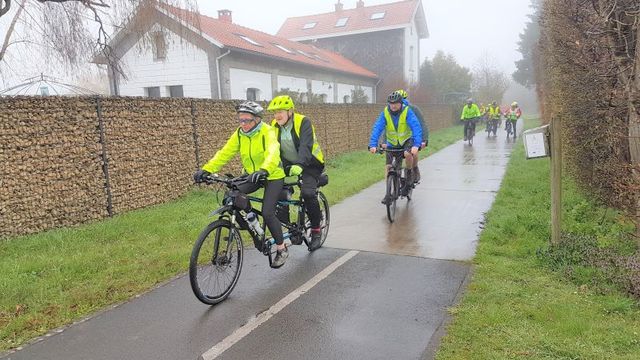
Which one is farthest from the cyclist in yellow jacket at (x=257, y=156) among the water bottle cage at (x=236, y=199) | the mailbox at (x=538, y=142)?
the mailbox at (x=538, y=142)

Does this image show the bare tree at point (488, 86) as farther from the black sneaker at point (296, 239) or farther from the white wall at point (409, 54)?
the black sneaker at point (296, 239)

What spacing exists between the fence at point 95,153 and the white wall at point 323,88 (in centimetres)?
1777

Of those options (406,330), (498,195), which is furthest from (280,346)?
(498,195)

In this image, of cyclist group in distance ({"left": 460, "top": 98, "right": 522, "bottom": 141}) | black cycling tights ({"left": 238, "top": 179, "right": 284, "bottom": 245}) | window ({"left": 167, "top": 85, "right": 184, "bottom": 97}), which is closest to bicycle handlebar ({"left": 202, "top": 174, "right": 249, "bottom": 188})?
black cycling tights ({"left": 238, "top": 179, "right": 284, "bottom": 245})

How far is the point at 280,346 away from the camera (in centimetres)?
373

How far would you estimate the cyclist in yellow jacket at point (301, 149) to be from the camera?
5.36 m

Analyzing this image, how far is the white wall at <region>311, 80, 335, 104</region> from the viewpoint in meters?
28.3

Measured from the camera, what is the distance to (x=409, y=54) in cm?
3812

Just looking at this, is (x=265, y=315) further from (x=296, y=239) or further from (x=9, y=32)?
(x=9, y=32)

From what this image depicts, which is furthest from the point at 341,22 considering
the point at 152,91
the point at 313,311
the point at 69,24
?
the point at 313,311

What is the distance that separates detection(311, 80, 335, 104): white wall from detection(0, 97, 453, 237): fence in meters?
17.8

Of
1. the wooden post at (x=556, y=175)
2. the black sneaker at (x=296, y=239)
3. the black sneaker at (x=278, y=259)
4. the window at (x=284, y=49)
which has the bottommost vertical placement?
the black sneaker at (x=278, y=259)

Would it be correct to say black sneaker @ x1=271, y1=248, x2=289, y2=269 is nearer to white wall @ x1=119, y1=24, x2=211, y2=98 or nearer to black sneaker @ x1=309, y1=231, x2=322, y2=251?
black sneaker @ x1=309, y1=231, x2=322, y2=251

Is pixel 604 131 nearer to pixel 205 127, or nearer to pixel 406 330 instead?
pixel 406 330
